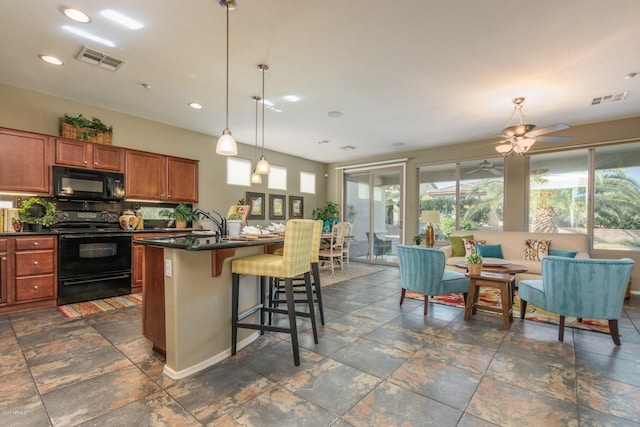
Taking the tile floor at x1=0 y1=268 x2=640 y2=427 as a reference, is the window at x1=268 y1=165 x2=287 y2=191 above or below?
above

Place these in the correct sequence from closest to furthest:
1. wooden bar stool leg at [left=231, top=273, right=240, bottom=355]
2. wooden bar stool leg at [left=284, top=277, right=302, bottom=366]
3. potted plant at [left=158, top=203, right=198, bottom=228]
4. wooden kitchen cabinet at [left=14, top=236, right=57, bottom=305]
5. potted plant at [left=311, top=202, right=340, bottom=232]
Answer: wooden bar stool leg at [left=284, top=277, right=302, bottom=366] → wooden bar stool leg at [left=231, top=273, right=240, bottom=355] → wooden kitchen cabinet at [left=14, top=236, right=57, bottom=305] → potted plant at [left=158, top=203, right=198, bottom=228] → potted plant at [left=311, top=202, right=340, bottom=232]

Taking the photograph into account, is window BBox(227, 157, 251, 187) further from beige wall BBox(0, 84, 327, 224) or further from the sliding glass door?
the sliding glass door

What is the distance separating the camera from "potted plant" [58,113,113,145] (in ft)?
12.8

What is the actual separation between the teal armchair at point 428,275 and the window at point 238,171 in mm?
4026

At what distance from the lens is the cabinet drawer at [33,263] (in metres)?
3.39

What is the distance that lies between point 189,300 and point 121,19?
2.36 meters

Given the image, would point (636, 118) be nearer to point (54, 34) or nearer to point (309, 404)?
point (309, 404)

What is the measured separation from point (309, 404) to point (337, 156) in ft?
21.0

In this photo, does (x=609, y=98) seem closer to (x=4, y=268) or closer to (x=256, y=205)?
(x=256, y=205)

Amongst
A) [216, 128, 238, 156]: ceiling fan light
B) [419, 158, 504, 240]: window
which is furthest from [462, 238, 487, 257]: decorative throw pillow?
[216, 128, 238, 156]: ceiling fan light

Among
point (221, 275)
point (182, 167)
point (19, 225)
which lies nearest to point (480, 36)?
point (221, 275)

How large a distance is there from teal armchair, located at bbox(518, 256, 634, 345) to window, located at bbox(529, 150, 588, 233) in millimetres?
3029

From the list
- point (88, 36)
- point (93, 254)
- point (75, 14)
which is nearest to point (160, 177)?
point (93, 254)

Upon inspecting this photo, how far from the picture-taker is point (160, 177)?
477 cm
